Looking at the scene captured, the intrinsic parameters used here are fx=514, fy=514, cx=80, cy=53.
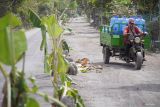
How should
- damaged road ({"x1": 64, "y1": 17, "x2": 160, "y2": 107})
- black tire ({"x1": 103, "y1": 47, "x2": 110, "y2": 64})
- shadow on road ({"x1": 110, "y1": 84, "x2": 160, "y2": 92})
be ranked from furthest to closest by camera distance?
black tire ({"x1": 103, "y1": 47, "x2": 110, "y2": 64}) < shadow on road ({"x1": 110, "y1": 84, "x2": 160, "y2": 92}) < damaged road ({"x1": 64, "y1": 17, "x2": 160, "y2": 107})

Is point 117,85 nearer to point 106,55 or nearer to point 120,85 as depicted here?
point 120,85

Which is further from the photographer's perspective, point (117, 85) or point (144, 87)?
point (117, 85)

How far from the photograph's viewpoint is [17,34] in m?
2.53

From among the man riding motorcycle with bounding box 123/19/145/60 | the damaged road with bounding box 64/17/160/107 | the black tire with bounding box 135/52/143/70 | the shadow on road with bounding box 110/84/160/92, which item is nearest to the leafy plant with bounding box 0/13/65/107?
the damaged road with bounding box 64/17/160/107

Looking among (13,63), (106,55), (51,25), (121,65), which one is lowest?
(121,65)

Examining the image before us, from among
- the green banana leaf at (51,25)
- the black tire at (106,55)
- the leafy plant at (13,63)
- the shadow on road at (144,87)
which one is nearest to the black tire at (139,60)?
the black tire at (106,55)

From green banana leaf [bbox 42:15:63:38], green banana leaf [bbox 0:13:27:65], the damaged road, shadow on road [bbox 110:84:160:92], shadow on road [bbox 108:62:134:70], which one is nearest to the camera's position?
green banana leaf [bbox 0:13:27:65]

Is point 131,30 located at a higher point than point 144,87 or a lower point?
higher

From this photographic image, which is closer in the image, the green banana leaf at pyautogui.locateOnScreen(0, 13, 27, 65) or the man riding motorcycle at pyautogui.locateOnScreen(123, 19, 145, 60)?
the green banana leaf at pyautogui.locateOnScreen(0, 13, 27, 65)

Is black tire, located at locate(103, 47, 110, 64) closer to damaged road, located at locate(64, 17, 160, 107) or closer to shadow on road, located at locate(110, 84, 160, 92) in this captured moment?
damaged road, located at locate(64, 17, 160, 107)

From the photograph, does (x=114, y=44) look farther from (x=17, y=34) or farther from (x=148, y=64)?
(x=17, y=34)

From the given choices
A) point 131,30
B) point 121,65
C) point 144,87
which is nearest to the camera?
point 144,87

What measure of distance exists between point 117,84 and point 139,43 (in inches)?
161

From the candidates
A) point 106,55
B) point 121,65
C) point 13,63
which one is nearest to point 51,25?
point 13,63
